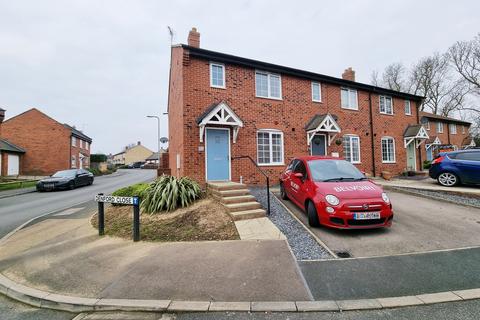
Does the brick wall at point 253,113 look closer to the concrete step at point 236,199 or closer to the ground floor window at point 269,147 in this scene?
the ground floor window at point 269,147

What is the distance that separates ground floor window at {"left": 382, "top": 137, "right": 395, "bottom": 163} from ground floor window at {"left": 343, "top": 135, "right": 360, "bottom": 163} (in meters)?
2.58

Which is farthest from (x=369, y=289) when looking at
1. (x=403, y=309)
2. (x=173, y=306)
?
(x=173, y=306)

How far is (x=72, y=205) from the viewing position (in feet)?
32.9

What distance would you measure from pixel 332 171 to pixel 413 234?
7.29ft

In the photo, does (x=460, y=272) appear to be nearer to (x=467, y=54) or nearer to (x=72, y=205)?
(x=72, y=205)

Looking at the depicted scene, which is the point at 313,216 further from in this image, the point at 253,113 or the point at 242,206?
the point at 253,113

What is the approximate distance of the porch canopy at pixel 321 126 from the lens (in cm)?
1159

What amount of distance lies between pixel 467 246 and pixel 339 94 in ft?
36.5

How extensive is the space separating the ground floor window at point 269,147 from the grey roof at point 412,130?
10942 mm

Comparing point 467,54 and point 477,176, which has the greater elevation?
point 467,54

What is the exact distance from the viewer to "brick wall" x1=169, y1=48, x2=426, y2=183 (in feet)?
31.1

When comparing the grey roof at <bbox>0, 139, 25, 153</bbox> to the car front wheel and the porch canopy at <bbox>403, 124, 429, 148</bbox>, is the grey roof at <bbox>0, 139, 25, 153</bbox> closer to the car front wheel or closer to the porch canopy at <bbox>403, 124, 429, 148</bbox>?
the car front wheel

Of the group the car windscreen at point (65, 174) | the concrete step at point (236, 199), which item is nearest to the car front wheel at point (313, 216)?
the concrete step at point (236, 199)

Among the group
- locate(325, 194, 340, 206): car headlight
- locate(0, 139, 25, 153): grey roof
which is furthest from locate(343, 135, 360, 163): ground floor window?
locate(0, 139, 25, 153): grey roof
